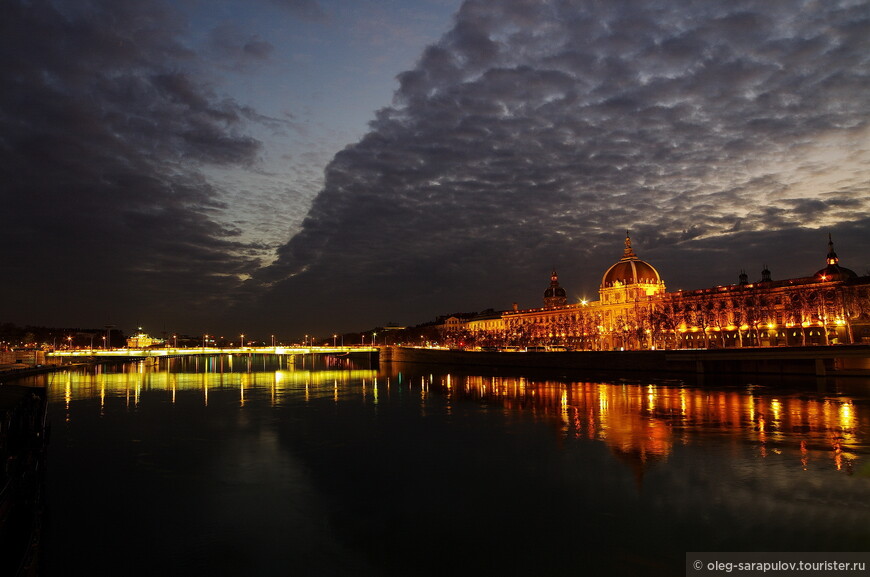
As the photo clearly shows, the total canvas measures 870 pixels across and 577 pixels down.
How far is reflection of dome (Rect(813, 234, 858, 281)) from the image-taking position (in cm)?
9756

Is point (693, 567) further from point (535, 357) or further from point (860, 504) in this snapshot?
point (535, 357)

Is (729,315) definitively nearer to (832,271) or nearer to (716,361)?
(832,271)

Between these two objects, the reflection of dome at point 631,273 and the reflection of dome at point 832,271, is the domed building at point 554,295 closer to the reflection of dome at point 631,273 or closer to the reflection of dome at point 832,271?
the reflection of dome at point 631,273

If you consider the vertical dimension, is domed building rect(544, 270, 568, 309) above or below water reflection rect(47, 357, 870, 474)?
above

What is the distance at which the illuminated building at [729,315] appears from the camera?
288 feet

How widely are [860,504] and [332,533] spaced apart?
1326cm

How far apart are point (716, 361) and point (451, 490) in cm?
5849

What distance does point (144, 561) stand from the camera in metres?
12.6

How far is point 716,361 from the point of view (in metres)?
67.6

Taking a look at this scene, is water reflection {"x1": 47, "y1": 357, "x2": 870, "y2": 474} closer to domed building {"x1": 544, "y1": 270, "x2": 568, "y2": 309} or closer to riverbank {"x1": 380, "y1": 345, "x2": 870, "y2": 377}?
riverbank {"x1": 380, "y1": 345, "x2": 870, "y2": 377}

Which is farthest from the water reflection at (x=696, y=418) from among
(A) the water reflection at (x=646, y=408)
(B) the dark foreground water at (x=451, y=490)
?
(B) the dark foreground water at (x=451, y=490)

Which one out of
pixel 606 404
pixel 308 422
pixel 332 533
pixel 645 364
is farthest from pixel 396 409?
pixel 645 364

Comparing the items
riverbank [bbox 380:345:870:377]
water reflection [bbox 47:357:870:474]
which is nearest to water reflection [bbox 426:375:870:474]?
water reflection [bbox 47:357:870:474]

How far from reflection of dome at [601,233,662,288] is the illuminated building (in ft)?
0.88
